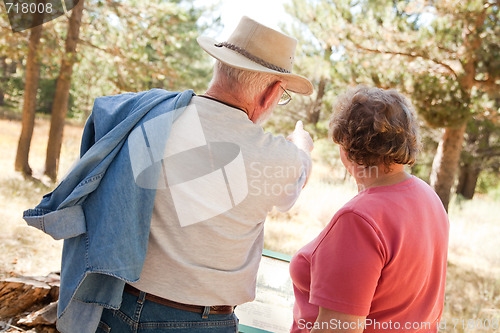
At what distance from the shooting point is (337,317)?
1092 millimetres

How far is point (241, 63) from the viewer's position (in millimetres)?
1255

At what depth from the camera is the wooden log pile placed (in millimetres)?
2393

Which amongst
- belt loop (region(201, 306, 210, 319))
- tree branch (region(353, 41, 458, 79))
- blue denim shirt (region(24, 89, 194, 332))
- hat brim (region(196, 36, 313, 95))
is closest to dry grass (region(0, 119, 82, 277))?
blue denim shirt (region(24, 89, 194, 332))

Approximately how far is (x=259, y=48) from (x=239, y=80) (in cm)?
14

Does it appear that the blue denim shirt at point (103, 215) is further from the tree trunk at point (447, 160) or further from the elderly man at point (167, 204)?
the tree trunk at point (447, 160)

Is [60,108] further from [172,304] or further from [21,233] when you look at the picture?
[172,304]

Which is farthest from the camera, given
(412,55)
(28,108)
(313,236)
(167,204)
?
(28,108)

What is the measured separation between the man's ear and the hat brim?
0.12ft

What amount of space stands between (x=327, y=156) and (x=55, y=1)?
6.15 m

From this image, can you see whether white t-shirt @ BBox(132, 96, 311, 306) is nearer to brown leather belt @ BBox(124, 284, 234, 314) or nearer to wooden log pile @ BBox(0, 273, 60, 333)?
brown leather belt @ BBox(124, 284, 234, 314)

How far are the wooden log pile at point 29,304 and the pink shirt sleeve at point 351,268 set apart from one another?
1904 mm

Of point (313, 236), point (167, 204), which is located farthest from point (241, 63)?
point (313, 236)

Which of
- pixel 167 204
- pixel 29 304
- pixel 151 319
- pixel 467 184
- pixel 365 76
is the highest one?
pixel 167 204

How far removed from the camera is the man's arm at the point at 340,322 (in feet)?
3.58
